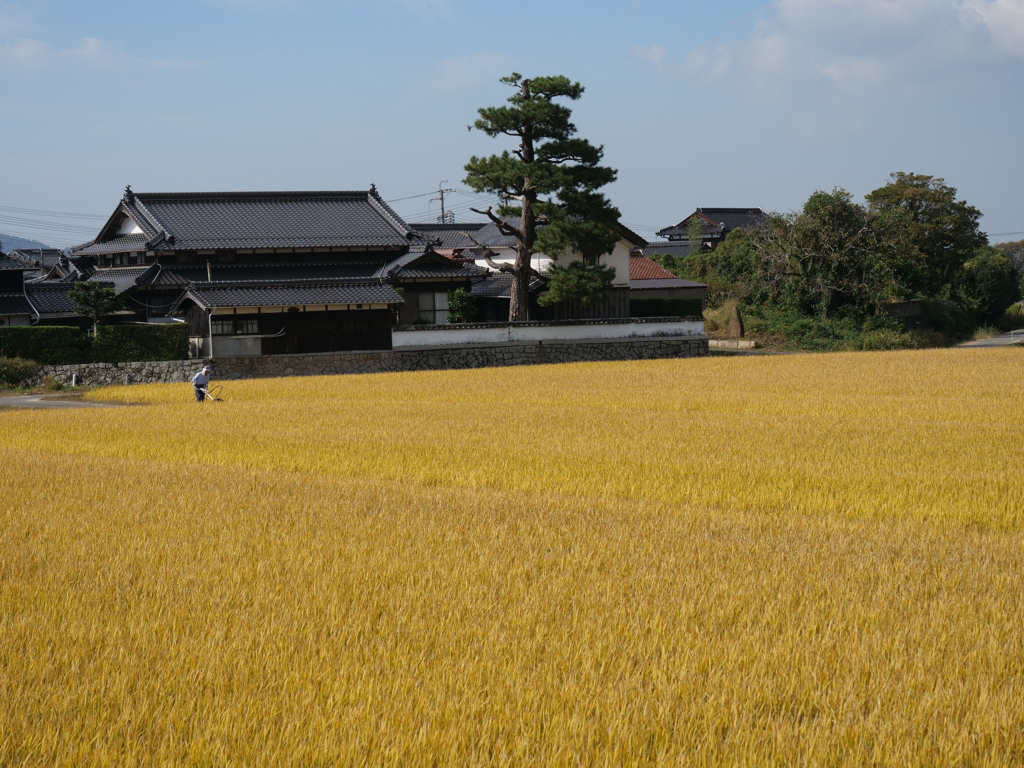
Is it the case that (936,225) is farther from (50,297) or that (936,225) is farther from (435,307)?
(50,297)

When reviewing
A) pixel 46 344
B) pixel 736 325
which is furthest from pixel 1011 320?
pixel 46 344

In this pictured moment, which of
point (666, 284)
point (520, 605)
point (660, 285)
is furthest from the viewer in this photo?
point (666, 284)

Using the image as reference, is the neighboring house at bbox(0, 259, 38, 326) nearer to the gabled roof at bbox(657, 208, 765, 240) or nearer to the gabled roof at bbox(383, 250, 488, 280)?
the gabled roof at bbox(383, 250, 488, 280)

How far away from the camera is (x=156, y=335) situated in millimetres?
30094

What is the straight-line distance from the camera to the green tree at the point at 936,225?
49125mm

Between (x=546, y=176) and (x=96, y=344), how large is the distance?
16487 mm

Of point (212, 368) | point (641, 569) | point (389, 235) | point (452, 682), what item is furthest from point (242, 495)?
point (389, 235)

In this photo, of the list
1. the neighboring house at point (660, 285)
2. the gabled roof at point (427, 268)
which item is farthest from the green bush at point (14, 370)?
the neighboring house at point (660, 285)

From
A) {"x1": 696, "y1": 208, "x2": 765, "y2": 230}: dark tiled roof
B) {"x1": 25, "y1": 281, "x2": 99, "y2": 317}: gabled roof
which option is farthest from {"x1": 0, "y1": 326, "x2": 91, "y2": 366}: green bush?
{"x1": 696, "y1": 208, "x2": 765, "y2": 230}: dark tiled roof

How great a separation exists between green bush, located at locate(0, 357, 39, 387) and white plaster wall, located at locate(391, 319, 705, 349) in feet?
38.9

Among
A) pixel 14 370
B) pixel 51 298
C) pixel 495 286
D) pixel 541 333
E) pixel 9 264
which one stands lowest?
pixel 14 370

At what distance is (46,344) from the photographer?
28.9m

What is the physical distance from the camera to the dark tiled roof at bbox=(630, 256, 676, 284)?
4978 centimetres

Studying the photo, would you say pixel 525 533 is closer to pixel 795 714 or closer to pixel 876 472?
pixel 795 714
